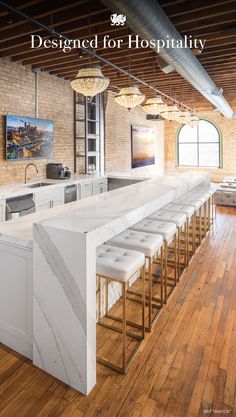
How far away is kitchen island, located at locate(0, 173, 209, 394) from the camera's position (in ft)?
6.38

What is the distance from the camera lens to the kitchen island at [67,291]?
1.95m

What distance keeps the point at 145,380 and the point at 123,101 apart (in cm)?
318

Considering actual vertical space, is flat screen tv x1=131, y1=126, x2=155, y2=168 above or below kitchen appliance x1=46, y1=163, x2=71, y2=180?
above

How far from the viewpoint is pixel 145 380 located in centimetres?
216

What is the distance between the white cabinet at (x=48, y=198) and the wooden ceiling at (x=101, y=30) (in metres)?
2.24

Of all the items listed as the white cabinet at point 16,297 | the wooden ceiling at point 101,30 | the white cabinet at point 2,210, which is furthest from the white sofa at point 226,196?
the white cabinet at point 16,297

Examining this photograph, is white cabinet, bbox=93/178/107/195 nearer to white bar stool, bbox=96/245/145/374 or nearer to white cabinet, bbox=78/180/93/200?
white cabinet, bbox=78/180/93/200

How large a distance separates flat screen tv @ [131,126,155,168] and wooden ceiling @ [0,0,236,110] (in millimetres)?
3587

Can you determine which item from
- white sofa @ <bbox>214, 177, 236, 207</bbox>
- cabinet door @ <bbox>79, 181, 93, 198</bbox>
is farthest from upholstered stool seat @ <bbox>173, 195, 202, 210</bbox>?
white sofa @ <bbox>214, 177, 236, 207</bbox>

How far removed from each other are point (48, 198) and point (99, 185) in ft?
5.72

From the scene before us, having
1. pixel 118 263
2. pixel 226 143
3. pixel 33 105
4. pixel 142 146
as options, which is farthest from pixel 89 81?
pixel 226 143

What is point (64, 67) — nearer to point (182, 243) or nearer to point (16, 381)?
point (182, 243)

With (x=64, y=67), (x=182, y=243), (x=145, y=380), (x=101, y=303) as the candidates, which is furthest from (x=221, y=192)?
(x=145, y=380)

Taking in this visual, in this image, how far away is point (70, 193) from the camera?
5746 mm
